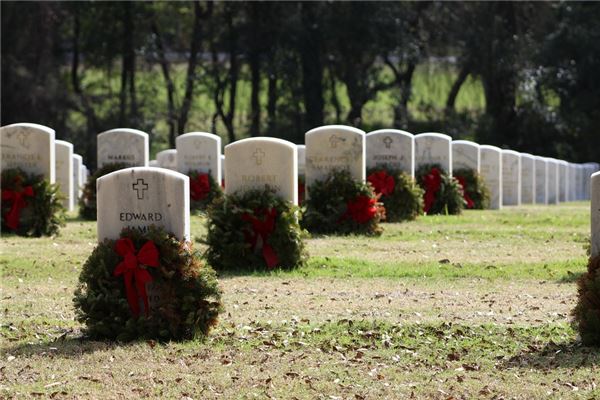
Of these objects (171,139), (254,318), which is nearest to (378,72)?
(171,139)

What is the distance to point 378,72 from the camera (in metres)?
46.0

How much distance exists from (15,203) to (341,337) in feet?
29.8

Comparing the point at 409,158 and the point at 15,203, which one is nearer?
the point at 15,203

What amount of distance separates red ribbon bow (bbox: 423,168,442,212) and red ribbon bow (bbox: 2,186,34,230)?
28.2ft

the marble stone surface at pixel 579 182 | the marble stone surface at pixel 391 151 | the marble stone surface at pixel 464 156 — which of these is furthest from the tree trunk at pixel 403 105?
the marble stone surface at pixel 391 151

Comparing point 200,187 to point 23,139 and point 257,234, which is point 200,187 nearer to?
point 23,139

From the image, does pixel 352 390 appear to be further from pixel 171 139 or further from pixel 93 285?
pixel 171 139

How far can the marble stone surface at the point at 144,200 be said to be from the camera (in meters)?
10.4

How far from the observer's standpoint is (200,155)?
24828 mm

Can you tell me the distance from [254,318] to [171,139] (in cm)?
3452

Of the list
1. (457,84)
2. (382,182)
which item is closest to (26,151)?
(382,182)

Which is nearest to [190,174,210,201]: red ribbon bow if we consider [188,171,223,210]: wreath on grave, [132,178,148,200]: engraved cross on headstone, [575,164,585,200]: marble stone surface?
[188,171,223,210]: wreath on grave

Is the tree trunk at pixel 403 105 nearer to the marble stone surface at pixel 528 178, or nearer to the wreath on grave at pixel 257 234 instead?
the marble stone surface at pixel 528 178

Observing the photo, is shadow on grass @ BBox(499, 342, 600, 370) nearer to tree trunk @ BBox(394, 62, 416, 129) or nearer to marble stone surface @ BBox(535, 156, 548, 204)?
marble stone surface @ BBox(535, 156, 548, 204)
